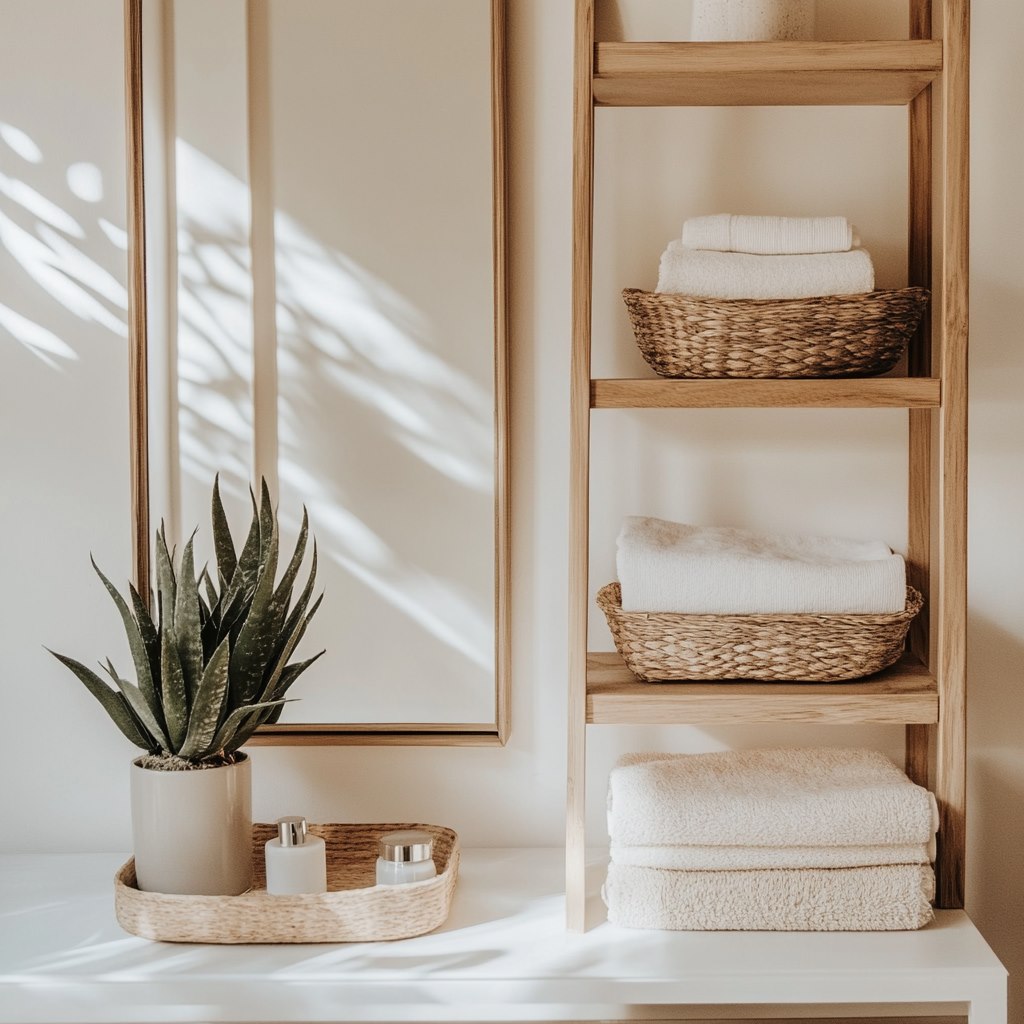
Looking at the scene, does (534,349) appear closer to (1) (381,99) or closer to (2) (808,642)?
(1) (381,99)

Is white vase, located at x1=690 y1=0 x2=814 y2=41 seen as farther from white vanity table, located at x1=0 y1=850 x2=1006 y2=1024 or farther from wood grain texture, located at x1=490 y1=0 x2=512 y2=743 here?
white vanity table, located at x1=0 y1=850 x2=1006 y2=1024

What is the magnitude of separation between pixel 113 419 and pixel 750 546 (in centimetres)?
81

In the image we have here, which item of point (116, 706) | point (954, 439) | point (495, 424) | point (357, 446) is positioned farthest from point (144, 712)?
point (954, 439)

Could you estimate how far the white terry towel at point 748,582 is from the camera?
1.22 m

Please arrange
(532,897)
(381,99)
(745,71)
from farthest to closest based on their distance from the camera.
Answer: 1. (381,99)
2. (532,897)
3. (745,71)

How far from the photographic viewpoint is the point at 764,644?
1221mm

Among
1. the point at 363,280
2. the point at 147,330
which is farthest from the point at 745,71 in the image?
the point at 147,330

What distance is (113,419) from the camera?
146cm

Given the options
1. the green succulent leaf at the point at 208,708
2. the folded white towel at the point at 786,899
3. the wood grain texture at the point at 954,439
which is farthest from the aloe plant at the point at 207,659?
the wood grain texture at the point at 954,439

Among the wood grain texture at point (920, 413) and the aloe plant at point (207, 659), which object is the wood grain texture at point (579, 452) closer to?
the aloe plant at point (207, 659)

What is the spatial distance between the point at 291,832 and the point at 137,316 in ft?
2.16

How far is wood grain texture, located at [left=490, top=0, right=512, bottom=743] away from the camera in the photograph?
140 centimetres

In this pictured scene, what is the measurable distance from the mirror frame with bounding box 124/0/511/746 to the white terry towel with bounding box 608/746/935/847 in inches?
10.5

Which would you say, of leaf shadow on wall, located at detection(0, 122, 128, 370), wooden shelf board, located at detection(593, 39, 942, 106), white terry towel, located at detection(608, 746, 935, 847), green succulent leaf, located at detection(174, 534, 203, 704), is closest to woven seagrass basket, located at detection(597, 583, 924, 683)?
white terry towel, located at detection(608, 746, 935, 847)
